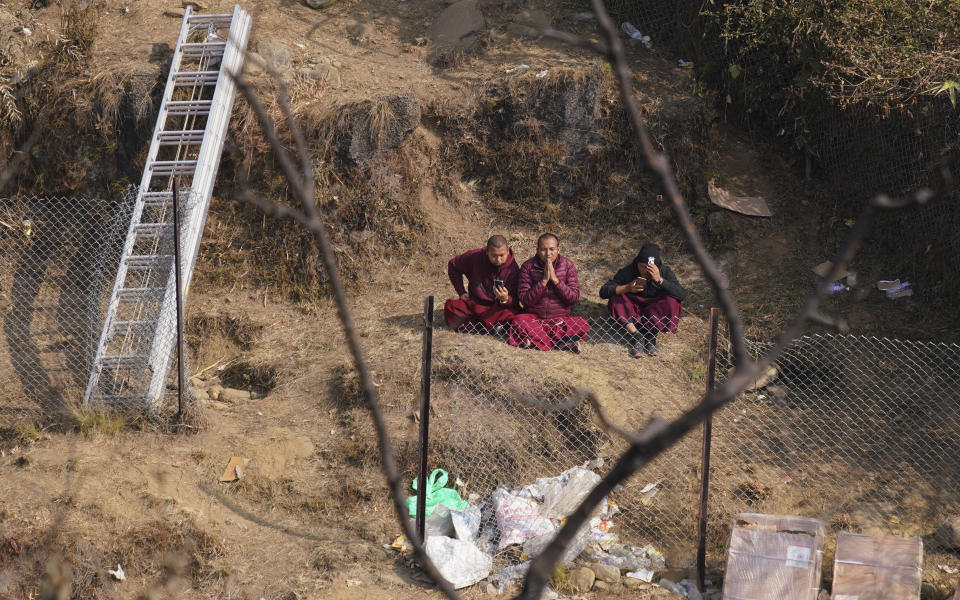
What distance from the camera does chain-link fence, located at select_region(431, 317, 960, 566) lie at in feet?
20.2

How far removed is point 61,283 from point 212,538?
421 cm

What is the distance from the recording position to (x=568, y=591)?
557 cm

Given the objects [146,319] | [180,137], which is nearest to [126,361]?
[146,319]

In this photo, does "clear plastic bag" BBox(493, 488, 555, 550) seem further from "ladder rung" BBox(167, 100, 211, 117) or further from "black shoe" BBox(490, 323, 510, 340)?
"ladder rung" BBox(167, 100, 211, 117)

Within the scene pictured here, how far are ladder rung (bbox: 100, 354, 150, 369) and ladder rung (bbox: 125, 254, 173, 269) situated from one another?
2.97 feet

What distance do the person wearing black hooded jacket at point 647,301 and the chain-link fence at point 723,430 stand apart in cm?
10

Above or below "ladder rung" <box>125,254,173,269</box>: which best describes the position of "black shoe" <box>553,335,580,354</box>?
above

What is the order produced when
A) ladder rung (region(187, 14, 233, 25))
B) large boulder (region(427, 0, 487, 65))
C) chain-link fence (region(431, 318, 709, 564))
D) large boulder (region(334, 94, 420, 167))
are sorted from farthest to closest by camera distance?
large boulder (region(427, 0, 487, 65)) → ladder rung (region(187, 14, 233, 25)) → large boulder (region(334, 94, 420, 167)) → chain-link fence (region(431, 318, 709, 564))

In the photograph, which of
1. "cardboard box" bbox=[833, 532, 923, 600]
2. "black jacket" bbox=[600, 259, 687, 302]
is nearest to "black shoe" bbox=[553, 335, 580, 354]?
"black jacket" bbox=[600, 259, 687, 302]

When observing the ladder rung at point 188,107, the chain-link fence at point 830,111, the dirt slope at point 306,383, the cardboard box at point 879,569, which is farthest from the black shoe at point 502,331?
the ladder rung at point 188,107

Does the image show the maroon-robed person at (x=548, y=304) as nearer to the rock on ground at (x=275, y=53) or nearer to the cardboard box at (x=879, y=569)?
the cardboard box at (x=879, y=569)

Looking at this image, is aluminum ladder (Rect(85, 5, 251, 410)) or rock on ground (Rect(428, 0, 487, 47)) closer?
aluminum ladder (Rect(85, 5, 251, 410))

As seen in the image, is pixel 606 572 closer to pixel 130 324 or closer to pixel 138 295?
pixel 130 324

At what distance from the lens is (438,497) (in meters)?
6.20
